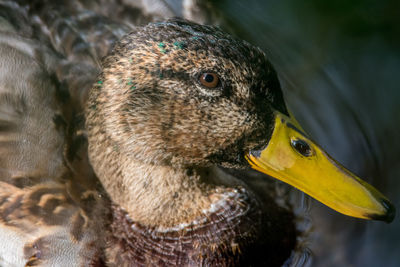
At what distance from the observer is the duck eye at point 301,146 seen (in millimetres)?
2256

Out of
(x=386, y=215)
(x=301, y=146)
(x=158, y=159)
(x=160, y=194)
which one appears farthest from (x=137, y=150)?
(x=386, y=215)

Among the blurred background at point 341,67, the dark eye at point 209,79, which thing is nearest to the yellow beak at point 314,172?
the dark eye at point 209,79

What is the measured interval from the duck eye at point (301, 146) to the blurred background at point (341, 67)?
1.24 meters

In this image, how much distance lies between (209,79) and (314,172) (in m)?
0.59

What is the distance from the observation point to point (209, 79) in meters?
2.12

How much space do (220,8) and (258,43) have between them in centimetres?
38

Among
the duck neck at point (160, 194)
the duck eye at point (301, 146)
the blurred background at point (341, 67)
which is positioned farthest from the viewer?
the blurred background at point (341, 67)

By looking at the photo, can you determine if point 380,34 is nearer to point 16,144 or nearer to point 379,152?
point 379,152

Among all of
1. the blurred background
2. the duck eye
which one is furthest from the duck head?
the blurred background

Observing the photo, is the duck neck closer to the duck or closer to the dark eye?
the duck

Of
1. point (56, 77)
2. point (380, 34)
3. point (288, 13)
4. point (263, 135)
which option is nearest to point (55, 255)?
point (56, 77)

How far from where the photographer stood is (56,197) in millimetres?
2598

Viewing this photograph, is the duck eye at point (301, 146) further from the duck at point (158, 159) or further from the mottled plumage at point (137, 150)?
the mottled plumage at point (137, 150)

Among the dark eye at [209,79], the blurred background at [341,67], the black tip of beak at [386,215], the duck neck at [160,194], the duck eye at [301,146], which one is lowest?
the duck neck at [160,194]
